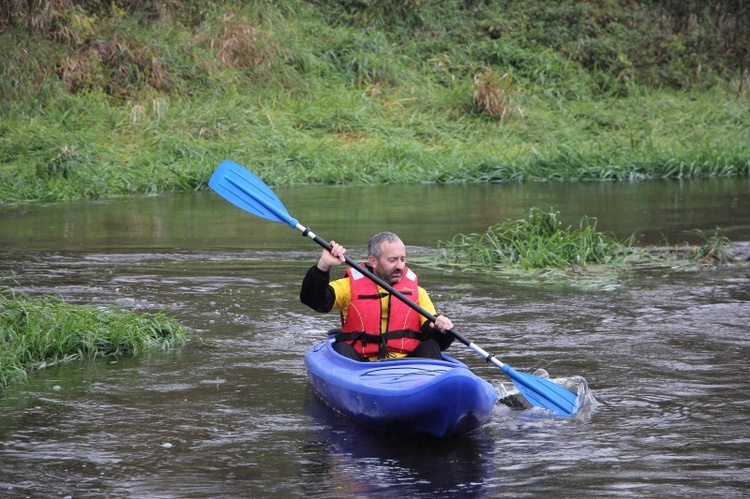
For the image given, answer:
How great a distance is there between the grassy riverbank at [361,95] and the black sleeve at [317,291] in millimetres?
10086

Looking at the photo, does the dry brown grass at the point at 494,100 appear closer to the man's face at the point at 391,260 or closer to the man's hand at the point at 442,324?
the man's face at the point at 391,260

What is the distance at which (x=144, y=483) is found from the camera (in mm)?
4926

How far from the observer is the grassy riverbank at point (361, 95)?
1739cm

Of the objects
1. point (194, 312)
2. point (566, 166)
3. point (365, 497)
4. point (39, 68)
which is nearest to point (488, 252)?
point (194, 312)

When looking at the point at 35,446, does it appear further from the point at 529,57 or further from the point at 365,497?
the point at 529,57

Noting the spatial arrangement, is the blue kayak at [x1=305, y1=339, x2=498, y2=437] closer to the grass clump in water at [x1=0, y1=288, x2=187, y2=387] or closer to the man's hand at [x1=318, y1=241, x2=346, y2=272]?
the man's hand at [x1=318, y1=241, x2=346, y2=272]

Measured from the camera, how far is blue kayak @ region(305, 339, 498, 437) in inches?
209

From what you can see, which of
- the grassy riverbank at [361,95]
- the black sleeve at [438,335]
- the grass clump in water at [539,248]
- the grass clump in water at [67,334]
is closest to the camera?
the black sleeve at [438,335]

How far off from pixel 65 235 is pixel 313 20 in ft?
38.7

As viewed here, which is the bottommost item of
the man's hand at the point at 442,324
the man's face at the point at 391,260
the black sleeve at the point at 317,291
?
the man's hand at the point at 442,324

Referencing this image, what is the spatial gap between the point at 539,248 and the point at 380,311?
184 inches

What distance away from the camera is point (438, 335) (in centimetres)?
618

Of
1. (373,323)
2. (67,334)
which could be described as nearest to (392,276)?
(373,323)

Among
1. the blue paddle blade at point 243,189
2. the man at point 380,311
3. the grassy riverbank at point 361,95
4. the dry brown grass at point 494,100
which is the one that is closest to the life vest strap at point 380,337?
the man at point 380,311
